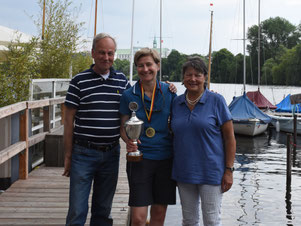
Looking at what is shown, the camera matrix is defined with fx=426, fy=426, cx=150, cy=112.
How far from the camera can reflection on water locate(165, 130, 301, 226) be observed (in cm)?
981

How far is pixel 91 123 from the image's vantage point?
333 centimetres

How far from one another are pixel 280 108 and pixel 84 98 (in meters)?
31.7

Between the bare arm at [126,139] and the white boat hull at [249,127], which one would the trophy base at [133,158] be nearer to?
the bare arm at [126,139]

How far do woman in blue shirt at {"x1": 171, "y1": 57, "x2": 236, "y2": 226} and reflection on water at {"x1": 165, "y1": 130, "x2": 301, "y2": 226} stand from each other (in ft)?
18.4

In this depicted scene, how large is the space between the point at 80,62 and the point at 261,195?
890 centimetres

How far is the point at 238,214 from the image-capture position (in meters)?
10.2

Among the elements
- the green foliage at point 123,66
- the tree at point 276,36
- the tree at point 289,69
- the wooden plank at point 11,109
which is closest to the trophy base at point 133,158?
the wooden plank at point 11,109

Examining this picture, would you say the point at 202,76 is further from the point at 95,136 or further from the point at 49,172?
the point at 49,172

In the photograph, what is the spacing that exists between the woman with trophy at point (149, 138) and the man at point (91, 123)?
0.13 meters

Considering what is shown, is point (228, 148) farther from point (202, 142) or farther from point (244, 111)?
point (244, 111)

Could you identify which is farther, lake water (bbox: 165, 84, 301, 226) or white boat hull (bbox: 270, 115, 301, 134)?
white boat hull (bbox: 270, 115, 301, 134)

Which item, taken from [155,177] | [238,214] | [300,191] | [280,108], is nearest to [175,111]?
[155,177]

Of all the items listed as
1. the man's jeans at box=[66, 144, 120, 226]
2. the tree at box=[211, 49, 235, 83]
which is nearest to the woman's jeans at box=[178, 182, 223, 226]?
the man's jeans at box=[66, 144, 120, 226]

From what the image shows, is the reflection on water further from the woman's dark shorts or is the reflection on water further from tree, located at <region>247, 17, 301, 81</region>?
tree, located at <region>247, 17, 301, 81</region>
